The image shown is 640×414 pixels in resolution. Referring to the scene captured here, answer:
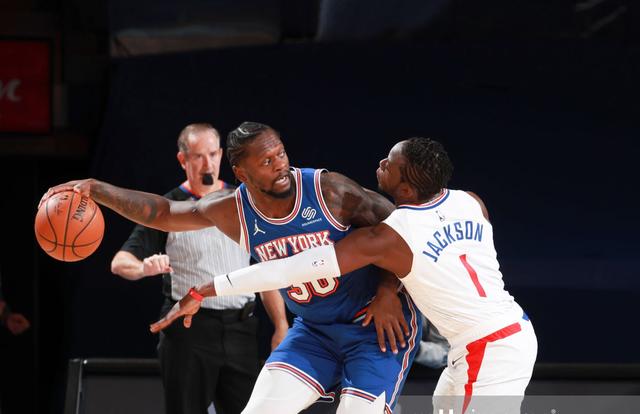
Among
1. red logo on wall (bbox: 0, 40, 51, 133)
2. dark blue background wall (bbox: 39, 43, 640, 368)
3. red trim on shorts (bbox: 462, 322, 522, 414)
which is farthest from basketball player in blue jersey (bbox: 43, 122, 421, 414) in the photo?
red logo on wall (bbox: 0, 40, 51, 133)

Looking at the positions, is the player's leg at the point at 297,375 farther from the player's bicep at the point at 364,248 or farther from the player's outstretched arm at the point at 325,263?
the player's bicep at the point at 364,248

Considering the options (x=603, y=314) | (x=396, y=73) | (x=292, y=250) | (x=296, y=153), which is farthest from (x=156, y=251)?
(x=603, y=314)

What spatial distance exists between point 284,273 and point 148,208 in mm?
768

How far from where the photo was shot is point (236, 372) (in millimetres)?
4672

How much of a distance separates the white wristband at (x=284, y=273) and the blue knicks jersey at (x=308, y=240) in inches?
7.3

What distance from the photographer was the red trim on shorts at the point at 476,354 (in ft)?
12.0

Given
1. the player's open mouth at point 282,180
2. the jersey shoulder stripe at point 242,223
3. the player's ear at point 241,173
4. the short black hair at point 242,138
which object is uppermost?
the short black hair at point 242,138

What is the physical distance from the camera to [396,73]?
6.34 meters

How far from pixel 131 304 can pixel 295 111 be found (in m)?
1.61

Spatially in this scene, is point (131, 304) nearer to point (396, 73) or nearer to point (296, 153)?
point (296, 153)

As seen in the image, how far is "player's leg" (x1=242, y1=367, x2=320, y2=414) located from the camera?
373cm

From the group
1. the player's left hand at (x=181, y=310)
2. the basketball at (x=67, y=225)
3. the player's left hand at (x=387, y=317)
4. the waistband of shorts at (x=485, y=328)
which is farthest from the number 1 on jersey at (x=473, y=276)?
the basketball at (x=67, y=225)

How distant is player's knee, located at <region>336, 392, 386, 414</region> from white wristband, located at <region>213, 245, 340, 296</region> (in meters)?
0.49

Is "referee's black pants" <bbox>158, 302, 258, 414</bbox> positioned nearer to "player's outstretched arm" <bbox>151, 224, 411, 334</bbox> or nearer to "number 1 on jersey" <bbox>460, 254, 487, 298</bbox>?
"player's outstretched arm" <bbox>151, 224, 411, 334</bbox>
